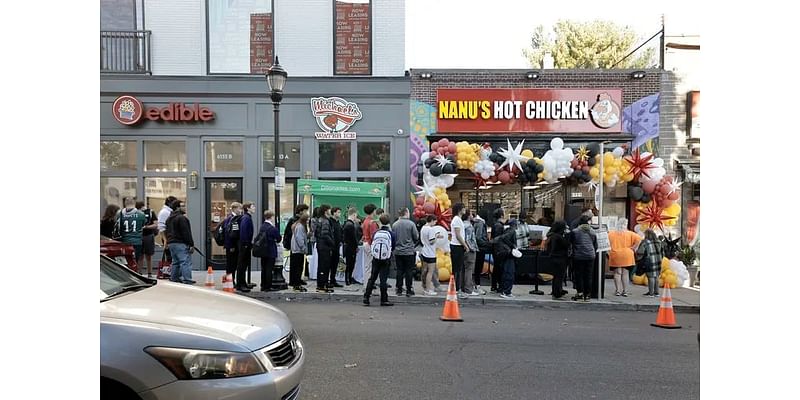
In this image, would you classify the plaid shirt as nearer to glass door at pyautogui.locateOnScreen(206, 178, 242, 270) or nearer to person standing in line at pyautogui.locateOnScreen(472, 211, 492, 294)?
person standing in line at pyautogui.locateOnScreen(472, 211, 492, 294)

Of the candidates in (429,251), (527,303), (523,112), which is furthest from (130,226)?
(523,112)

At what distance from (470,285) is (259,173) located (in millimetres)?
6745

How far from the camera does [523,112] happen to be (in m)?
13.6

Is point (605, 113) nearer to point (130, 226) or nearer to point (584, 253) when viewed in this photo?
point (584, 253)

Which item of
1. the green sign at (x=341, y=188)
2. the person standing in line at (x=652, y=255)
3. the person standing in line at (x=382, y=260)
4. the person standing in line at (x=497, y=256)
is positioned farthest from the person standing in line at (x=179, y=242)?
the person standing in line at (x=652, y=255)

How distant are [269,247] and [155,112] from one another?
20.2 feet

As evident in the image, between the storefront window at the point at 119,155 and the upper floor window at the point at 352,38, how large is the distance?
6.01 meters

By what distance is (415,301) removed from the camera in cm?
980

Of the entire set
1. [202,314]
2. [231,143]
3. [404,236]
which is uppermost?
[231,143]

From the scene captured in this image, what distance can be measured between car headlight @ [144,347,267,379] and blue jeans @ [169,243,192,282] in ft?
25.5

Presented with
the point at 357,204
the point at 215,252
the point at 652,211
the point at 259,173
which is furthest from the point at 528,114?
the point at 215,252

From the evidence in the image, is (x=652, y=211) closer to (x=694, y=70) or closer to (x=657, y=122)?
(x=657, y=122)

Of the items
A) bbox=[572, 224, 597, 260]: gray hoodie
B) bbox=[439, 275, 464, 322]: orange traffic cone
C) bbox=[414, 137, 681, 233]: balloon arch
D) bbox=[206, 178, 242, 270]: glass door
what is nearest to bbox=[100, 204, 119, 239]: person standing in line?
bbox=[206, 178, 242, 270]: glass door

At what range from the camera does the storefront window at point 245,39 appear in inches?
543
